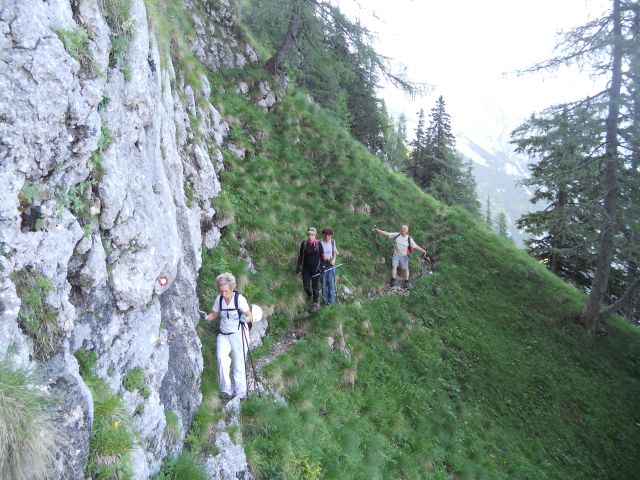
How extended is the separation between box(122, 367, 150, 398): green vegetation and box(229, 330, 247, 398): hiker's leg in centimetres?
184

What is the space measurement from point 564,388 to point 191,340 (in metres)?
12.0

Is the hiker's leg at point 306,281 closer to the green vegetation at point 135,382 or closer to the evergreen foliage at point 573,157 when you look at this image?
the green vegetation at point 135,382

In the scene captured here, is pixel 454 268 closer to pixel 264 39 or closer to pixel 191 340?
pixel 191 340

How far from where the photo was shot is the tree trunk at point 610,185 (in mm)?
13031

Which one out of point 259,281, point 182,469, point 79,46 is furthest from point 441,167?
point 182,469

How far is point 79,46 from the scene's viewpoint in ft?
14.6

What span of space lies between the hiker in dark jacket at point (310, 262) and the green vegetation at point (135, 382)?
5579 mm

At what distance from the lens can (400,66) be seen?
15.0 metres

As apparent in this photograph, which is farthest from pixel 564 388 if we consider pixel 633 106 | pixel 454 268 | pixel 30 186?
pixel 30 186

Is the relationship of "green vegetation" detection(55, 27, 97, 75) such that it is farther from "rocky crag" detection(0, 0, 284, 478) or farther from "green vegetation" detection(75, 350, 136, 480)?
"green vegetation" detection(75, 350, 136, 480)

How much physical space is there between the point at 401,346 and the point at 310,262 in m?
4.03

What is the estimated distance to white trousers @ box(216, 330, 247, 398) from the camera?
21.3ft

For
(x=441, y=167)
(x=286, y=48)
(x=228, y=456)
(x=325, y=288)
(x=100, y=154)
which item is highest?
(x=441, y=167)

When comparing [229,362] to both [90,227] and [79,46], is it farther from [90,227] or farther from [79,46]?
[79,46]
